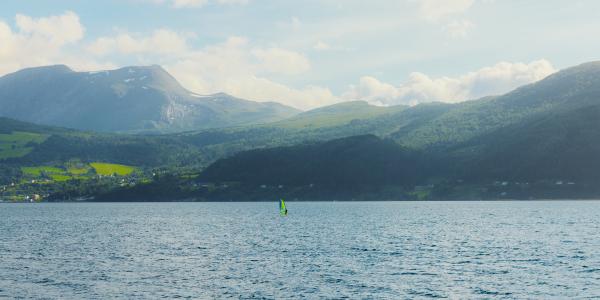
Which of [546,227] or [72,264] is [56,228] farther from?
[546,227]

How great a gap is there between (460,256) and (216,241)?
55.6 m

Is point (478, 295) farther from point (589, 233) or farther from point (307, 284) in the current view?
point (589, 233)

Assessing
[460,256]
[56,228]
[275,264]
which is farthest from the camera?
[56,228]

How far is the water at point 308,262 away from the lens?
71.8 m

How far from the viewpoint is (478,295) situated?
68062mm

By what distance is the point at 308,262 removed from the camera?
316ft

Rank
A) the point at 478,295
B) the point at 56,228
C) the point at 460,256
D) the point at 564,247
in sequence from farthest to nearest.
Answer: the point at 56,228, the point at 564,247, the point at 460,256, the point at 478,295

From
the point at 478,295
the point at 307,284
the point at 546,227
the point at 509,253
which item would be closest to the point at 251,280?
the point at 307,284

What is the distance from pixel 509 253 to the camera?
347 feet

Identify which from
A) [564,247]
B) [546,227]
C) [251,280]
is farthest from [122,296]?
[546,227]

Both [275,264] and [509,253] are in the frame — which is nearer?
[275,264]

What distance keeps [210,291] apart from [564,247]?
7401 centimetres

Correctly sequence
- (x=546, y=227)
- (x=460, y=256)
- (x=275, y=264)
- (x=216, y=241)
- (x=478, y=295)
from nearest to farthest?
1. (x=478, y=295)
2. (x=275, y=264)
3. (x=460, y=256)
4. (x=216, y=241)
5. (x=546, y=227)

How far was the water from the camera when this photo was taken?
71750mm
